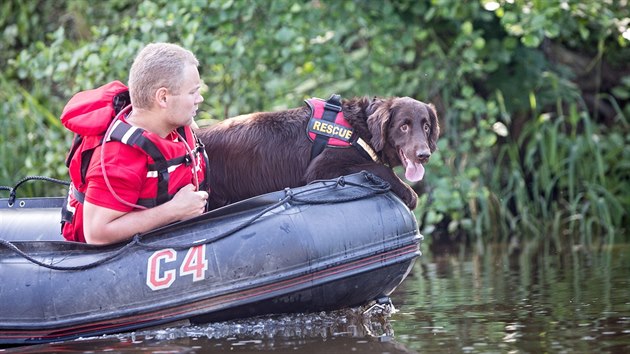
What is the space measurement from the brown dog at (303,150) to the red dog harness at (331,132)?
0.02 m

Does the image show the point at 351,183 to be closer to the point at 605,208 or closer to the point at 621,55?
the point at 605,208

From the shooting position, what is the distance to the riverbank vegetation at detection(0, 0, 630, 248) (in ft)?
25.2

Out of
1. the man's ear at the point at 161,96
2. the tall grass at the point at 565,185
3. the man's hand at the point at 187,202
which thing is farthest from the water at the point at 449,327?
the tall grass at the point at 565,185

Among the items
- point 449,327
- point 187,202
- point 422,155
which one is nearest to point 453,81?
point 422,155

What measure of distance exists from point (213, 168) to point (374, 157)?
77 cm

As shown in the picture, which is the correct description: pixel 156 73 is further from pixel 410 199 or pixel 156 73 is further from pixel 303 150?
pixel 410 199

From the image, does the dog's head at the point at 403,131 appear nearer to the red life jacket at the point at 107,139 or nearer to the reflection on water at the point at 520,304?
the reflection on water at the point at 520,304

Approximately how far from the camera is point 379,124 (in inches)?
189

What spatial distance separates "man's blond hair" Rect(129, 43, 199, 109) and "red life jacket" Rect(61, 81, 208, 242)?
0.45 feet

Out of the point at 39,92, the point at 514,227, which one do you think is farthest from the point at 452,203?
the point at 39,92

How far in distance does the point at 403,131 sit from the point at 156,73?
48.1 inches

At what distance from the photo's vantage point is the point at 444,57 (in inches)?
322

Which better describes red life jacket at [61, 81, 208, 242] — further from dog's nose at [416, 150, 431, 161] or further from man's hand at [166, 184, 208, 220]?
dog's nose at [416, 150, 431, 161]

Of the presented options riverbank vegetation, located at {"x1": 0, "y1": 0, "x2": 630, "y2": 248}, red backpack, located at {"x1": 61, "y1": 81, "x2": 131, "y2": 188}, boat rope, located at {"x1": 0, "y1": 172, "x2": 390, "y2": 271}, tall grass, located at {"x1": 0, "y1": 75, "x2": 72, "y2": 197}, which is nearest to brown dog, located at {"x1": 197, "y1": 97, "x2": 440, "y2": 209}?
boat rope, located at {"x1": 0, "y1": 172, "x2": 390, "y2": 271}
